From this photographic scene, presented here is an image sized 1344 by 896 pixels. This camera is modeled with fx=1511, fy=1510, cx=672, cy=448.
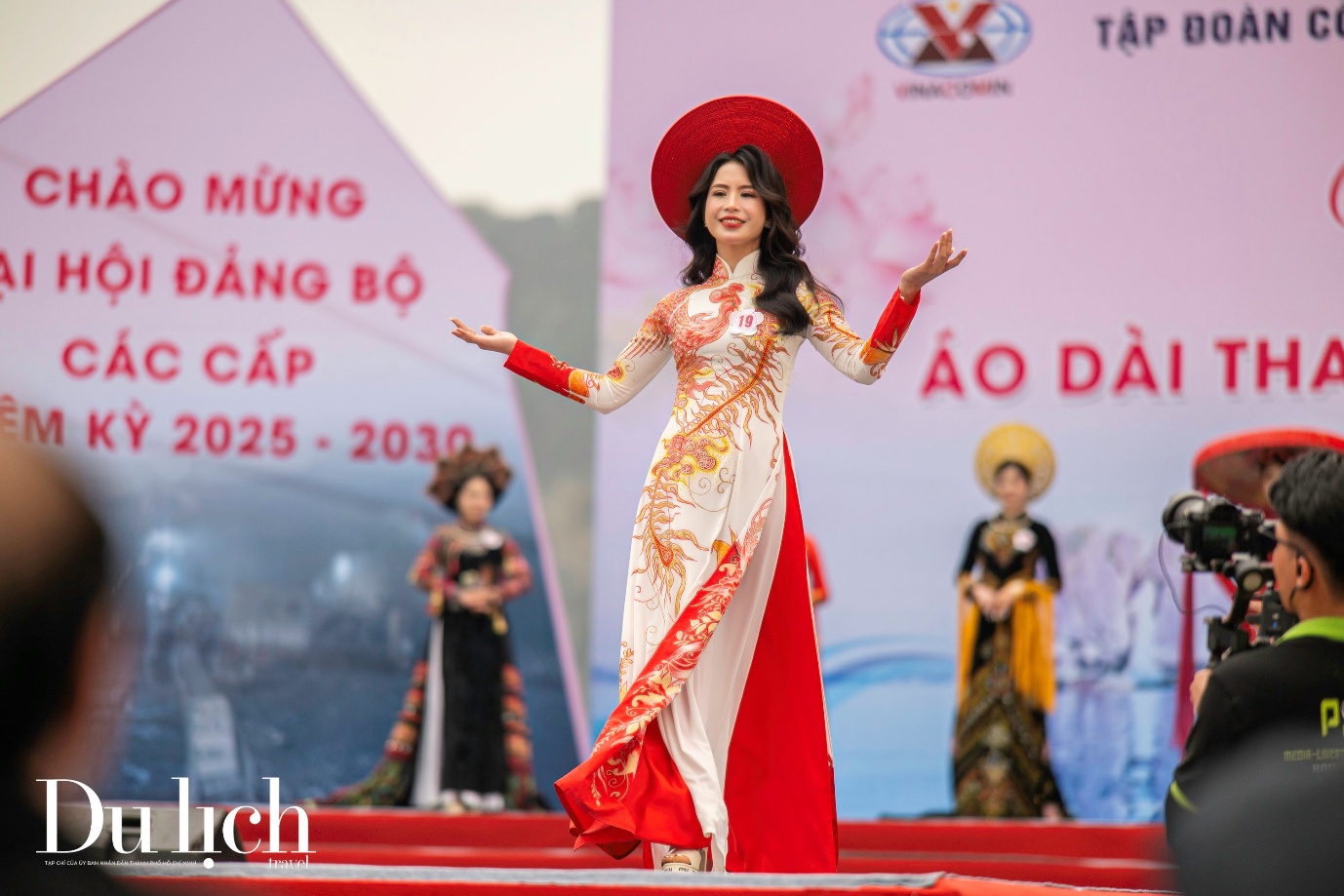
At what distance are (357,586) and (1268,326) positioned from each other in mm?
3506

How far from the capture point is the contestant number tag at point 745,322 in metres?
2.75

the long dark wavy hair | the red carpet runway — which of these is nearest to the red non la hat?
the long dark wavy hair

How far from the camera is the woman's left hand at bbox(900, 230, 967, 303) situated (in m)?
2.54

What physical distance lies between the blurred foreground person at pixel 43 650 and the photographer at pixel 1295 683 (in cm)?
85

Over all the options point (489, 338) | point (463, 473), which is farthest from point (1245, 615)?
point (463, 473)

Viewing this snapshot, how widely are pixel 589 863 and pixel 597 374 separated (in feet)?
3.61

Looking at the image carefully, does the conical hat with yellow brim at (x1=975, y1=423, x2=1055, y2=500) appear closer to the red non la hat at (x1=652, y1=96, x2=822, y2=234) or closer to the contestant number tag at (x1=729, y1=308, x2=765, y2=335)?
the red non la hat at (x1=652, y1=96, x2=822, y2=234)

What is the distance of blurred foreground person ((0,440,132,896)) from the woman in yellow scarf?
4.51 metres

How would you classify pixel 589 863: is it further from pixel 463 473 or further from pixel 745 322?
pixel 463 473

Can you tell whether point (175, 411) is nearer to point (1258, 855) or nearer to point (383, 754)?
point (383, 754)

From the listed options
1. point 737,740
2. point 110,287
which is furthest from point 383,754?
point 737,740

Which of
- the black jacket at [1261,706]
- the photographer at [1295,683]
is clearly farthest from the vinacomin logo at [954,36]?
the black jacket at [1261,706]

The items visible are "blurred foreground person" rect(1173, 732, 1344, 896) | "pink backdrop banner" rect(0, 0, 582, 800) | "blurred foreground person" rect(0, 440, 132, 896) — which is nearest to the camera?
"blurred foreground person" rect(0, 440, 132, 896)

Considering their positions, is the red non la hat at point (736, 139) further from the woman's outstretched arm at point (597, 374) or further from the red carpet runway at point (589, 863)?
the red carpet runway at point (589, 863)
